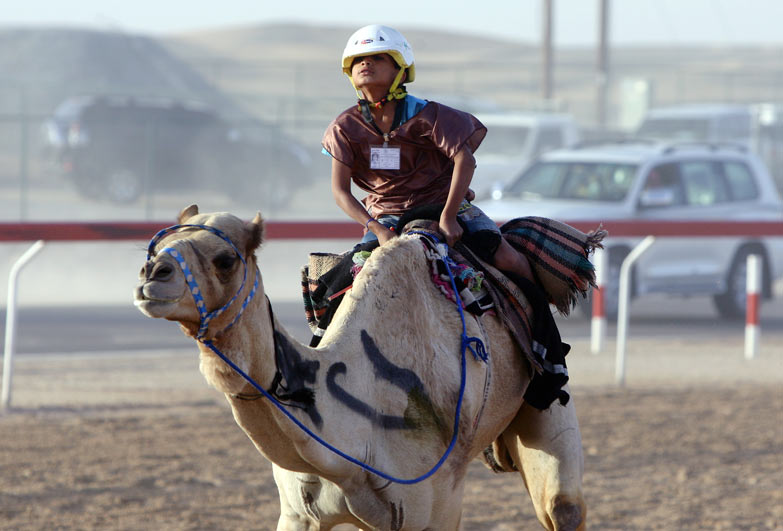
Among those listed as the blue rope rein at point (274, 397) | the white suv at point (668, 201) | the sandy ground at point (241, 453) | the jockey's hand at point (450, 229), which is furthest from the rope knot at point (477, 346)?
the white suv at point (668, 201)

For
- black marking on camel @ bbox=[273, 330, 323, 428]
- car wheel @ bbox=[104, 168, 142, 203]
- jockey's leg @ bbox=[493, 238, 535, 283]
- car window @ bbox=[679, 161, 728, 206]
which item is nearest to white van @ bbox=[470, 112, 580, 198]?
car window @ bbox=[679, 161, 728, 206]

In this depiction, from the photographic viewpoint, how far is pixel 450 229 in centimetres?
506

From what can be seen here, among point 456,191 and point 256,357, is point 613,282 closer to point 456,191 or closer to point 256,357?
point 456,191

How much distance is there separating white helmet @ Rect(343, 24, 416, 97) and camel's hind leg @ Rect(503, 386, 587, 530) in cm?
160

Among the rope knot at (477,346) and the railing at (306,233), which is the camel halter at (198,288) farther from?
the railing at (306,233)

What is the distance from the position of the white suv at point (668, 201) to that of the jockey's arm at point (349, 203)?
33.5 feet

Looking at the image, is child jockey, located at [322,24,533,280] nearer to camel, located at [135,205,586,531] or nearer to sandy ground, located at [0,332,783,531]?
camel, located at [135,205,586,531]

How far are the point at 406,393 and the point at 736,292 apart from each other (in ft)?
42.2

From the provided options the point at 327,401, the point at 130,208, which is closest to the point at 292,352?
the point at 327,401

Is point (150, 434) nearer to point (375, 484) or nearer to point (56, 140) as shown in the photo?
point (375, 484)

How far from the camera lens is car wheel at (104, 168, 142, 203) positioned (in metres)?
26.4

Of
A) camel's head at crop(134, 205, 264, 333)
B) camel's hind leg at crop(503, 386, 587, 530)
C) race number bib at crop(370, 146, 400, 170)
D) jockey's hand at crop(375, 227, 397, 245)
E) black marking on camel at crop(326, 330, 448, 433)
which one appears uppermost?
race number bib at crop(370, 146, 400, 170)

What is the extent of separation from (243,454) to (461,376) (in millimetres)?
4319

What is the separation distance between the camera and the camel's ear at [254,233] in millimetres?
3908
